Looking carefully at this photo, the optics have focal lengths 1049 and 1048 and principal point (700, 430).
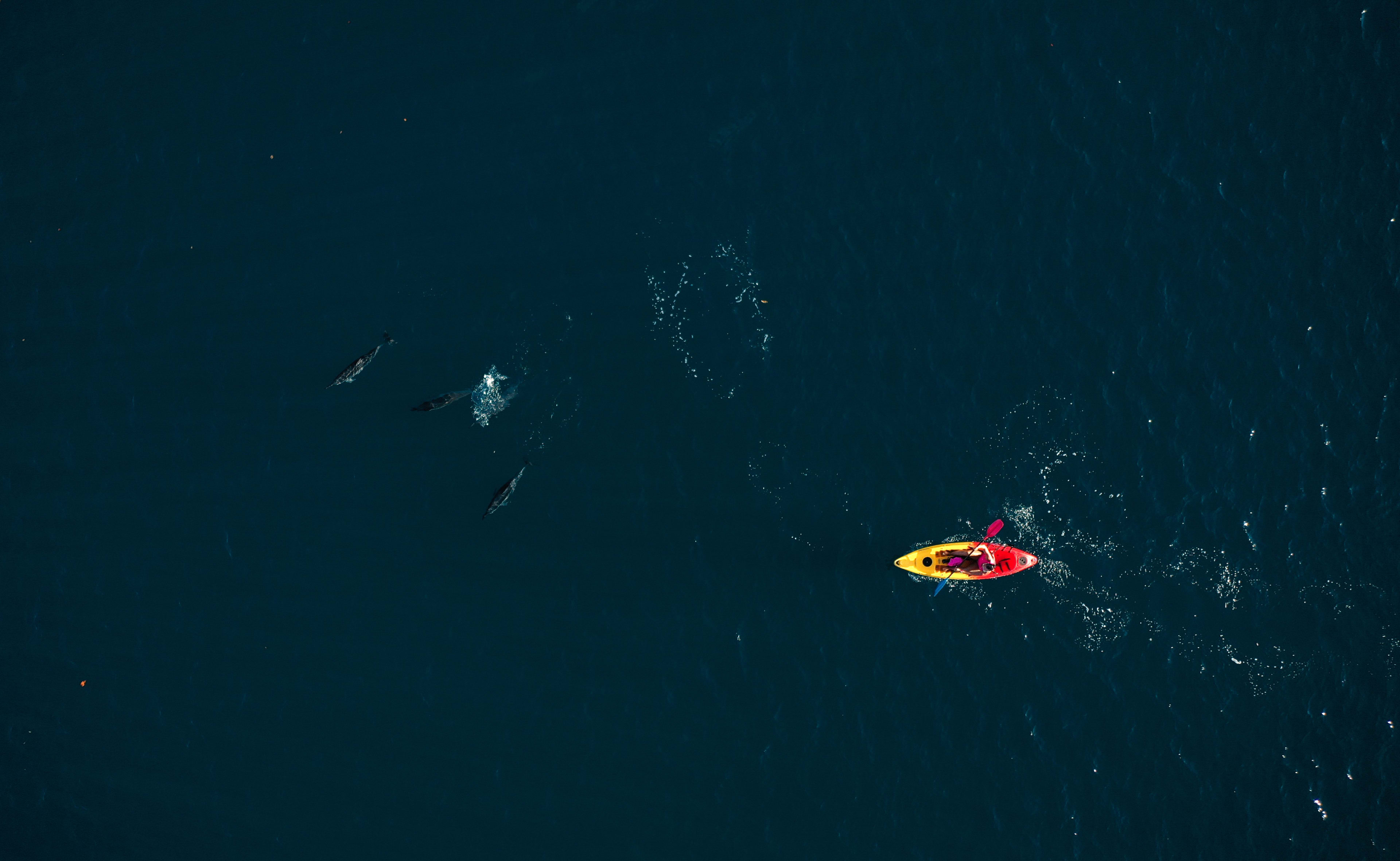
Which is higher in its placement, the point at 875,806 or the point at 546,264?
the point at 546,264

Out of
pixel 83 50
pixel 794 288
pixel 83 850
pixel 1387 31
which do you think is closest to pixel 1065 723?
pixel 794 288

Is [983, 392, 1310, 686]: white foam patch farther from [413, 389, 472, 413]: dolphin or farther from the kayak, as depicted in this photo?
[413, 389, 472, 413]: dolphin

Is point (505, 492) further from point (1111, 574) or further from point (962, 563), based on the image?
point (1111, 574)

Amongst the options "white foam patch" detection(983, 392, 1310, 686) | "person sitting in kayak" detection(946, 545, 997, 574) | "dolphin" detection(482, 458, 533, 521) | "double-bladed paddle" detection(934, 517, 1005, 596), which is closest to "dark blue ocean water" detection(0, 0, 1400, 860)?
"white foam patch" detection(983, 392, 1310, 686)

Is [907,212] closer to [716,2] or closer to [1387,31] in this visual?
[716,2]

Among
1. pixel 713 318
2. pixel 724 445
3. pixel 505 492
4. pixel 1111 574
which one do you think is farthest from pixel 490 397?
pixel 1111 574

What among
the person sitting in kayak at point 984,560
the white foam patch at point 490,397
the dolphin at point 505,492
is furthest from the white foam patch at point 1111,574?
the white foam patch at point 490,397

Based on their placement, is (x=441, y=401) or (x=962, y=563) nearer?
(x=962, y=563)

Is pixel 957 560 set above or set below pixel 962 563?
above
